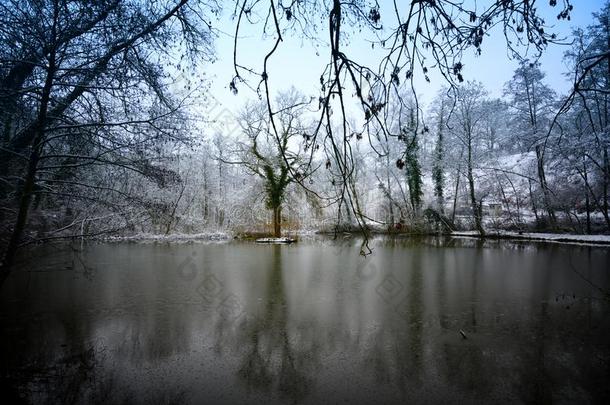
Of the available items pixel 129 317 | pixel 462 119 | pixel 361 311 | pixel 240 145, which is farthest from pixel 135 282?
pixel 462 119

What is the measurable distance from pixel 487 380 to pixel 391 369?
981 millimetres

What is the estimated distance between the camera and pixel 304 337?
4.99 metres

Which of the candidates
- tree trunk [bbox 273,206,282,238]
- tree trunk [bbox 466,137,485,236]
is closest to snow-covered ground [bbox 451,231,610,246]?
tree trunk [bbox 466,137,485,236]

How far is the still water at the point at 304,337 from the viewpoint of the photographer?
3.55 meters

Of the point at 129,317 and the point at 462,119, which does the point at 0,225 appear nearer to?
the point at 129,317

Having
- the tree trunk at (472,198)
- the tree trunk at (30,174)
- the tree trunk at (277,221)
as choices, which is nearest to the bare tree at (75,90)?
the tree trunk at (30,174)

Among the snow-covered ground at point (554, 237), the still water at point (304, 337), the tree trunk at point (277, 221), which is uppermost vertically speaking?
the tree trunk at point (277, 221)

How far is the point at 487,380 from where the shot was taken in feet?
12.1

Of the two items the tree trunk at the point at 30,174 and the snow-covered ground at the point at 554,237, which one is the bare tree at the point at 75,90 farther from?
the snow-covered ground at the point at 554,237

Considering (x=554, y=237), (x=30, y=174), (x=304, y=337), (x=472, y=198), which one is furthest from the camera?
(x=472, y=198)

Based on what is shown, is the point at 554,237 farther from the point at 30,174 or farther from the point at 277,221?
the point at 30,174

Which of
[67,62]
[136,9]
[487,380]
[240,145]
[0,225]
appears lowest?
[487,380]

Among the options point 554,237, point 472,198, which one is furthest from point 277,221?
point 554,237

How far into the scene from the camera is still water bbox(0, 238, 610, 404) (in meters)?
3.55
